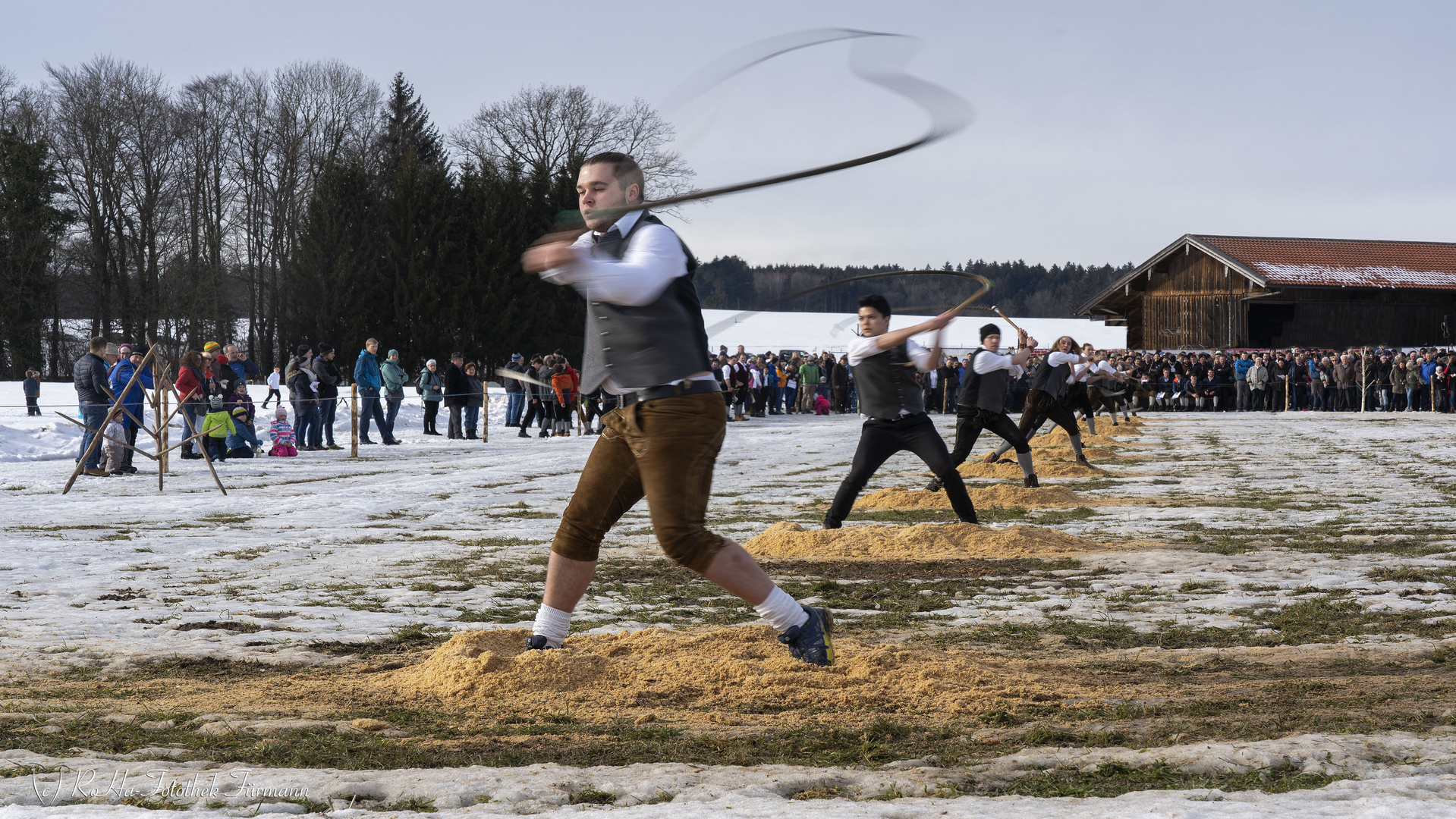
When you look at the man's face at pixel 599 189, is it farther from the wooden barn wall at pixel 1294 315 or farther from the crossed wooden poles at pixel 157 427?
the wooden barn wall at pixel 1294 315

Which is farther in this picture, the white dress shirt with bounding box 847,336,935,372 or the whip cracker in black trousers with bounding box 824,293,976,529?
the whip cracker in black trousers with bounding box 824,293,976,529

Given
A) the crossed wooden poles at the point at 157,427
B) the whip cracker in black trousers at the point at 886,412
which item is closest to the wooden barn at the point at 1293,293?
the crossed wooden poles at the point at 157,427

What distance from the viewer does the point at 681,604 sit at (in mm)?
7035

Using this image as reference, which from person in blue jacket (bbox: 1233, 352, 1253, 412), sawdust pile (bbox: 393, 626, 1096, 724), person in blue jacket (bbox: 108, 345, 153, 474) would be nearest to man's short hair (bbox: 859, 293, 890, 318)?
sawdust pile (bbox: 393, 626, 1096, 724)

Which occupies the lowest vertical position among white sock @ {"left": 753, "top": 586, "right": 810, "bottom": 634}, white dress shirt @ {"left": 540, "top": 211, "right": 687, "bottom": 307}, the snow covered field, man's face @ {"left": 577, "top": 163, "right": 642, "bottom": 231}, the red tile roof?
the snow covered field

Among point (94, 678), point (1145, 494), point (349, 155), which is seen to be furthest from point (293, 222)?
point (94, 678)

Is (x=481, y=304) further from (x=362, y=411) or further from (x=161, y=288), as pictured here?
(x=362, y=411)

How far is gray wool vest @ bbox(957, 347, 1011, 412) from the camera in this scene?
1277 centimetres

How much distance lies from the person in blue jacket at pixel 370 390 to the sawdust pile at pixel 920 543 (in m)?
15.9

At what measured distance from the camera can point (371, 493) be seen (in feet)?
48.2

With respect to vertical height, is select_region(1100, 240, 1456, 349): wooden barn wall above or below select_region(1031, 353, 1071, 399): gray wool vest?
above

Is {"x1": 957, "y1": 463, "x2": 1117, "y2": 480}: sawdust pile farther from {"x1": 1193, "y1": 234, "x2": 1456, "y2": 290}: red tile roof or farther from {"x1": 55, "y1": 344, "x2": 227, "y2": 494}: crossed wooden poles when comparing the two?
{"x1": 1193, "y1": 234, "x2": 1456, "y2": 290}: red tile roof

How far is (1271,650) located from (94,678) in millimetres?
4925

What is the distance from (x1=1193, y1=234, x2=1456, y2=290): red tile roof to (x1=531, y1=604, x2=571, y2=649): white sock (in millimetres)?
53409
